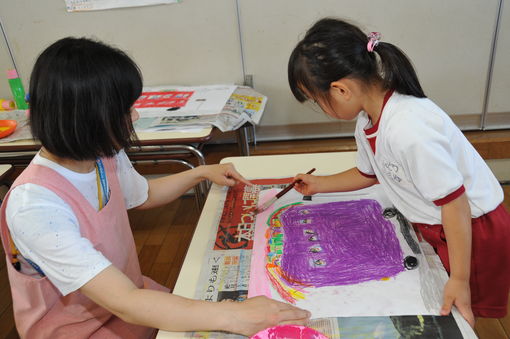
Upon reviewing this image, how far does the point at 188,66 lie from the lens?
7.26ft

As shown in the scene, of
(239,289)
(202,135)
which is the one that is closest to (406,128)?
(239,289)

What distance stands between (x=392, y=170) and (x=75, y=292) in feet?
2.42

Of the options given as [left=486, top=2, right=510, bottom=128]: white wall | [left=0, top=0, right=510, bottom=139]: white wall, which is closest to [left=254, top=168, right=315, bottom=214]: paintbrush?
[left=0, top=0, right=510, bottom=139]: white wall

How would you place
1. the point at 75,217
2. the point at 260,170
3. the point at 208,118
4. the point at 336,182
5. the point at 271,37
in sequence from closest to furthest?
the point at 75,217, the point at 336,182, the point at 260,170, the point at 208,118, the point at 271,37

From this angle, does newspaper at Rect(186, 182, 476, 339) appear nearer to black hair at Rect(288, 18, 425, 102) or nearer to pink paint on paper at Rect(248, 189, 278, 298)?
pink paint on paper at Rect(248, 189, 278, 298)

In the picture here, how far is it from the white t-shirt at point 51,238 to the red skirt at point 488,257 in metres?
0.71

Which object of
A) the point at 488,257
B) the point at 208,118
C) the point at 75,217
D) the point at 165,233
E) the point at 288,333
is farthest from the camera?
the point at 165,233

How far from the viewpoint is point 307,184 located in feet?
3.54

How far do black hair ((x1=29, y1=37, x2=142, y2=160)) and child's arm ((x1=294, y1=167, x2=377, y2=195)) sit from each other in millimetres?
520

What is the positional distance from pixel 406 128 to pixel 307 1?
4.83 feet

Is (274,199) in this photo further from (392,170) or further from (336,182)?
(392,170)

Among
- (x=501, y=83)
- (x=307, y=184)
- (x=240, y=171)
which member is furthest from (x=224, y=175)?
(x=501, y=83)

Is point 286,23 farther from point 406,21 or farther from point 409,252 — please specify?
point 409,252

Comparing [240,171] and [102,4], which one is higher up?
[102,4]
